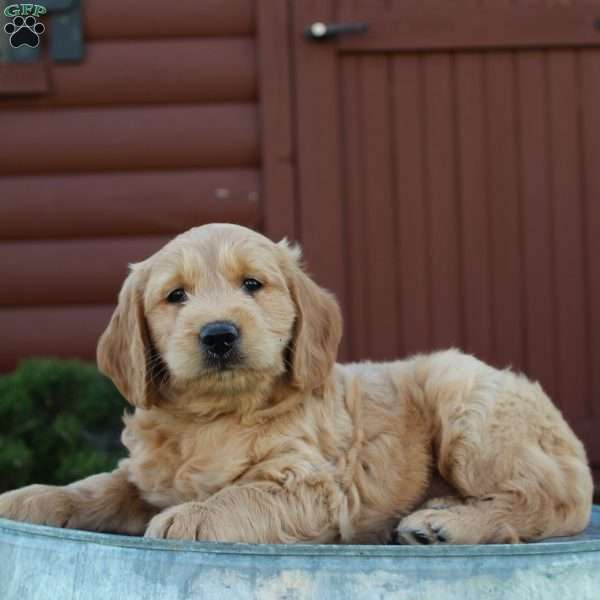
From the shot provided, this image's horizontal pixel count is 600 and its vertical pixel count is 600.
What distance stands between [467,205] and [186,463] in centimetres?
359

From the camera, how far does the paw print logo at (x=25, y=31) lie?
18.6 ft

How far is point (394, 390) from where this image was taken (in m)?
2.96

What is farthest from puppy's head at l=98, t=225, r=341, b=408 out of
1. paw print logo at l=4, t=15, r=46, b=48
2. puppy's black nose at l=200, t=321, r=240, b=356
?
paw print logo at l=4, t=15, r=46, b=48

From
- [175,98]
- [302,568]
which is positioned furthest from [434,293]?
[302,568]

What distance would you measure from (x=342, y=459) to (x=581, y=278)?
356 cm

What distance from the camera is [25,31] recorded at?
5.67 meters

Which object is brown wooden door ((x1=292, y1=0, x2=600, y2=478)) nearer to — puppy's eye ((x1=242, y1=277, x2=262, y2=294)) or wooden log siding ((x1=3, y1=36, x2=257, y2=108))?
wooden log siding ((x1=3, y1=36, x2=257, y2=108))

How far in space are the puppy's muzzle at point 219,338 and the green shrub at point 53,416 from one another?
258 cm

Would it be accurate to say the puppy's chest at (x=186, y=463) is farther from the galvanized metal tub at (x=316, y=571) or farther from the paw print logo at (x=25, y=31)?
the paw print logo at (x=25, y=31)

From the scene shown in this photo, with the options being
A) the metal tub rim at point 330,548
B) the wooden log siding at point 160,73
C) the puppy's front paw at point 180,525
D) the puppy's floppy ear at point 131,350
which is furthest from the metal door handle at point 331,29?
the metal tub rim at point 330,548

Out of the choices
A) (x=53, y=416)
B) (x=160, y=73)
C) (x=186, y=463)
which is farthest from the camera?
(x=160, y=73)

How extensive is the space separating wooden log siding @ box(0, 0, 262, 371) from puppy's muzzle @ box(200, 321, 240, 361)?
3.33 m

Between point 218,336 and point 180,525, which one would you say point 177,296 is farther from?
point 180,525

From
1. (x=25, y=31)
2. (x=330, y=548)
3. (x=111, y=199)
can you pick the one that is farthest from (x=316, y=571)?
(x=25, y=31)
